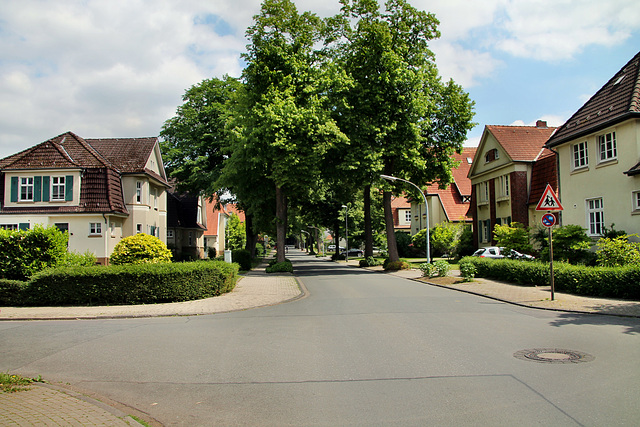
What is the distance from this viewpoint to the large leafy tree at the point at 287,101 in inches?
1096

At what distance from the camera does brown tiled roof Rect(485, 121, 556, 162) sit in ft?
119

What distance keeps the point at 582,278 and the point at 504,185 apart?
23.3 metres

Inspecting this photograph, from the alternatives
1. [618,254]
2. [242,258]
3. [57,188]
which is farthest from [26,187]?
[618,254]

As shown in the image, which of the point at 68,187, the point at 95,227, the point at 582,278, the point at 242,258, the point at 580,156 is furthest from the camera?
the point at 242,258

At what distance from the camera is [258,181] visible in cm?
3388

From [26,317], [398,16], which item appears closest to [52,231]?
[26,317]

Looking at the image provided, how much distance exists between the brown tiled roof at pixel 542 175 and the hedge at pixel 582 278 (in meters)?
15.8

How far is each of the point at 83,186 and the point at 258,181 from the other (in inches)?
460

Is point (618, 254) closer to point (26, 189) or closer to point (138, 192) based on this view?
point (138, 192)

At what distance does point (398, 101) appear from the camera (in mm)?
30984

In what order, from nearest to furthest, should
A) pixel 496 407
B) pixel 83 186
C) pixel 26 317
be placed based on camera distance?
pixel 496 407, pixel 26 317, pixel 83 186

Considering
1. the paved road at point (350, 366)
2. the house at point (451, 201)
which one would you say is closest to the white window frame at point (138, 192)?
the paved road at point (350, 366)

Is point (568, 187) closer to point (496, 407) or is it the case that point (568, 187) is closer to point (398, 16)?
point (398, 16)

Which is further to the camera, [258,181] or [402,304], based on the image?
[258,181]
